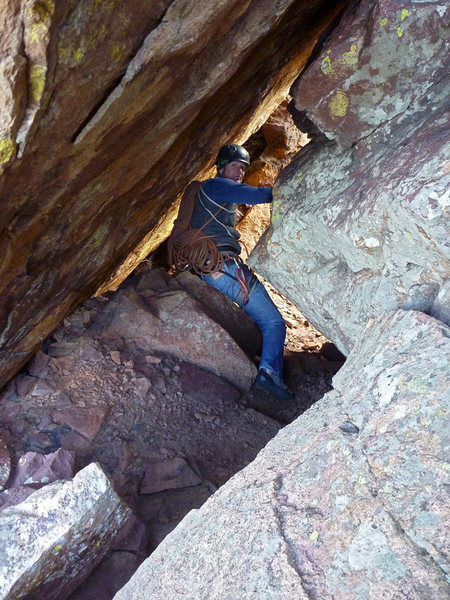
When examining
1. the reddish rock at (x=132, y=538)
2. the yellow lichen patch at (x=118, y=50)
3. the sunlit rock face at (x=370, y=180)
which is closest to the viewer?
the yellow lichen patch at (x=118, y=50)

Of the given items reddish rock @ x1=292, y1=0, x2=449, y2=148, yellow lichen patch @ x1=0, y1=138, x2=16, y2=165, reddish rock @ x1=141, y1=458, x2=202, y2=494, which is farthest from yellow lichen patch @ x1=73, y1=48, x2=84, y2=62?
reddish rock @ x1=141, y1=458, x2=202, y2=494

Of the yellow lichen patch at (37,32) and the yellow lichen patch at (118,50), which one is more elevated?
the yellow lichen patch at (118,50)

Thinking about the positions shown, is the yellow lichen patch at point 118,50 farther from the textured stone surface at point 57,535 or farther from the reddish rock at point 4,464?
the reddish rock at point 4,464

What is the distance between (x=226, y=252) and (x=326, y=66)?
7.46 feet

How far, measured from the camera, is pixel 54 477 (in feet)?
12.3

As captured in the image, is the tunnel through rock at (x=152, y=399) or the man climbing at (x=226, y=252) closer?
the tunnel through rock at (x=152, y=399)

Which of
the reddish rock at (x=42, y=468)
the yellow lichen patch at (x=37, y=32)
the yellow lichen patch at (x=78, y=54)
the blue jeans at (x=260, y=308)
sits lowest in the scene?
the reddish rock at (x=42, y=468)

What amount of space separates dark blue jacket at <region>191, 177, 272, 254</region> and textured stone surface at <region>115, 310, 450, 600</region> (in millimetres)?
2936

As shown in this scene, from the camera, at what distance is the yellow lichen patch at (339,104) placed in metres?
3.91

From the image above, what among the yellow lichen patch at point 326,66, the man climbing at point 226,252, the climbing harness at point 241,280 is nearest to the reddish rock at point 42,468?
the man climbing at point 226,252

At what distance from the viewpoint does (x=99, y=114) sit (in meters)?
3.04

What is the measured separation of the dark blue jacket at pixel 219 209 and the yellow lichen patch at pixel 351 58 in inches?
63.7

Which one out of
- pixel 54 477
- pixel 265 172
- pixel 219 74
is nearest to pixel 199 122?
pixel 219 74

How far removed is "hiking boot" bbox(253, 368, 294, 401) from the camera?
213 inches
